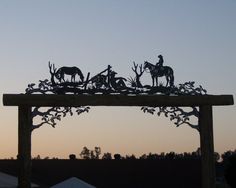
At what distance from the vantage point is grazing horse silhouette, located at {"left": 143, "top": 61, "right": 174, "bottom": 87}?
17.1 meters

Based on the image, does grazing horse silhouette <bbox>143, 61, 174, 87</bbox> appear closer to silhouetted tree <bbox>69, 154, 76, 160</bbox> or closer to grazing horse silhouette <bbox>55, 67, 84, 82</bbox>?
grazing horse silhouette <bbox>55, 67, 84, 82</bbox>

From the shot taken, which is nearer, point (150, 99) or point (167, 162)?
point (150, 99)

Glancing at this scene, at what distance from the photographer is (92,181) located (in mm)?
33750

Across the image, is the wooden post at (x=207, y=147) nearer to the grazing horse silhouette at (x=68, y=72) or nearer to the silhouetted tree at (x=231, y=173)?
the grazing horse silhouette at (x=68, y=72)

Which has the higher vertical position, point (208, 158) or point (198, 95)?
point (198, 95)

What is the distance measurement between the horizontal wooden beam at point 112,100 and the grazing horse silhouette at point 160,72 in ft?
1.54

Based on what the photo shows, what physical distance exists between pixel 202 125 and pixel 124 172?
691 inches

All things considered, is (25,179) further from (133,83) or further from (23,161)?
(133,83)

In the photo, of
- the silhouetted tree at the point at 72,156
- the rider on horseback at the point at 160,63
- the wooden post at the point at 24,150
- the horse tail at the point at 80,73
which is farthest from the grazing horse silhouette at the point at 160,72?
the silhouetted tree at the point at 72,156

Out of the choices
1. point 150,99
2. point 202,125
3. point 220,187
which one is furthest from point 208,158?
point 220,187

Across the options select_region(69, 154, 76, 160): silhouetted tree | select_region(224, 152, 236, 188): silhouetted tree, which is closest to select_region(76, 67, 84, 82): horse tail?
select_region(224, 152, 236, 188): silhouetted tree

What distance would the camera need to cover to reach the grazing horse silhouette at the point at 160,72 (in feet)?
56.1

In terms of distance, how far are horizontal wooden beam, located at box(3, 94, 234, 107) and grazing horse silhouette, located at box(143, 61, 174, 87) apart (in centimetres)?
47

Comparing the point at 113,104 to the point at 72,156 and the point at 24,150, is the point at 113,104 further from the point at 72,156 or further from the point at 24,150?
the point at 72,156
